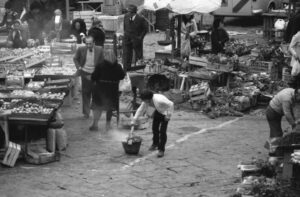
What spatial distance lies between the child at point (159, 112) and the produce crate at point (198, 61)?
20.2ft

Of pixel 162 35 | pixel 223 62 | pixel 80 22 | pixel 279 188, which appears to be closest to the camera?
pixel 279 188

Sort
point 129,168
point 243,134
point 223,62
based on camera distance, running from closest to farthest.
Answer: point 129,168, point 243,134, point 223,62

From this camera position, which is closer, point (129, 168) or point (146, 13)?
point (129, 168)

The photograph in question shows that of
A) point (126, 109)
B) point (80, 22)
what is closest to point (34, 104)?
point (126, 109)

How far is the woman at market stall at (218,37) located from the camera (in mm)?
21531

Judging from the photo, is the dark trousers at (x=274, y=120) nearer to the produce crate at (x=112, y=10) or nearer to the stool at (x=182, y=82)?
the stool at (x=182, y=82)

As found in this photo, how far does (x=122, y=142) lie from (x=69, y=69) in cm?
501

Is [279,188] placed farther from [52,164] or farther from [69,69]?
[69,69]

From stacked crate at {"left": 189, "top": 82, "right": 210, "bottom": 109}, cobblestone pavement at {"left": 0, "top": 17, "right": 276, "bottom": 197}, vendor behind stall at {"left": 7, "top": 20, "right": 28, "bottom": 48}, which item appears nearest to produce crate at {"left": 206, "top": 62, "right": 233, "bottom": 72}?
stacked crate at {"left": 189, "top": 82, "right": 210, "bottom": 109}

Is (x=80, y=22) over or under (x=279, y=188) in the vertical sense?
over

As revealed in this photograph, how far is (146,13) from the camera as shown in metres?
31.1

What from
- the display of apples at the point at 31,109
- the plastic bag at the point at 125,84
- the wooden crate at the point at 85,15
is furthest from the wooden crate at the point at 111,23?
the display of apples at the point at 31,109

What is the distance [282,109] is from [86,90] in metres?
5.11

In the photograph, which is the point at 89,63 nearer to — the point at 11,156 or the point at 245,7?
the point at 11,156
